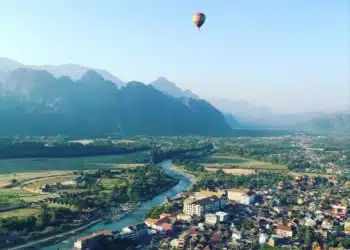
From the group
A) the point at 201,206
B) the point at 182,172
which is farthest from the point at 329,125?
the point at 201,206

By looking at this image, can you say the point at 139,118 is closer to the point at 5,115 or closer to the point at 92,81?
the point at 92,81

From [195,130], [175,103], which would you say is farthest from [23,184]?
[175,103]

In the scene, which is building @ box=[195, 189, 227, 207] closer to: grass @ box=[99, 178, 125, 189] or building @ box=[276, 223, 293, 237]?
building @ box=[276, 223, 293, 237]

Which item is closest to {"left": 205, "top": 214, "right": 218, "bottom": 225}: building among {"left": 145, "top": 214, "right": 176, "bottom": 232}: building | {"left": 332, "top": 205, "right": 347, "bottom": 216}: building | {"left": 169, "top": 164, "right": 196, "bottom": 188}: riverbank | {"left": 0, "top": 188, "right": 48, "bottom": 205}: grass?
{"left": 145, "top": 214, "right": 176, "bottom": 232}: building

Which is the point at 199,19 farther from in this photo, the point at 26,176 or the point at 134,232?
the point at 26,176

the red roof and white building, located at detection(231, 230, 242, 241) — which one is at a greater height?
the red roof

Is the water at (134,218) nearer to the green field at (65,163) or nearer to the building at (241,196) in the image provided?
the building at (241,196)

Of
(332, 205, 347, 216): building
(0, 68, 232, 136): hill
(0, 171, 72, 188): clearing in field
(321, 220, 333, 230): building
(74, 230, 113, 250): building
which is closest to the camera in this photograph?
(74, 230, 113, 250): building

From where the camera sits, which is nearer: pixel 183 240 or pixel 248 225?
pixel 183 240
